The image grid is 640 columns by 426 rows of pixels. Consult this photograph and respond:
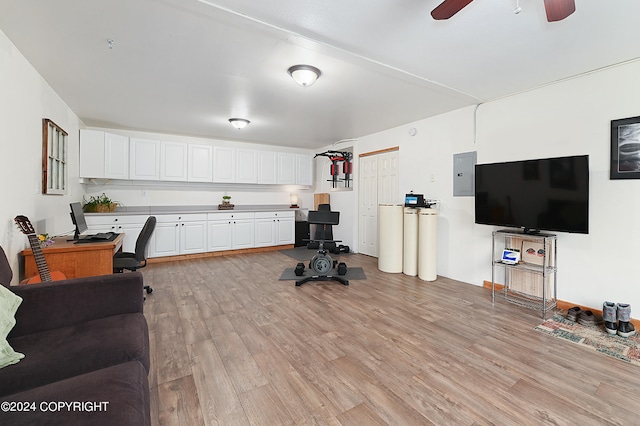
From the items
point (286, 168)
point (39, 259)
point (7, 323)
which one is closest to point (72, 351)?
point (7, 323)

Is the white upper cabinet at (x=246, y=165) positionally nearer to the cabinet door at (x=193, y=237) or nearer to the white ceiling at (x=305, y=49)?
the cabinet door at (x=193, y=237)

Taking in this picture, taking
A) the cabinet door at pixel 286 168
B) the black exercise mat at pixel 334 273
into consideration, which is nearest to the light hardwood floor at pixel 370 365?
the black exercise mat at pixel 334 273

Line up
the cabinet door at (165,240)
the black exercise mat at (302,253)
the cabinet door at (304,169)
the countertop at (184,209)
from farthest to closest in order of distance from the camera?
the cabinet door at (304,169)
the black exercise mat at (302,253)
the countertop at (184,209)
the cabinet door at (165,240)

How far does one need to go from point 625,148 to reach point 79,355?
450cm

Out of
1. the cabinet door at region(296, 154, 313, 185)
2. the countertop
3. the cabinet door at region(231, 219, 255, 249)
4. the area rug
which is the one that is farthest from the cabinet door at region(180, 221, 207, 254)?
the area rug

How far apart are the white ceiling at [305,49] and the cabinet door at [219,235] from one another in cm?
248

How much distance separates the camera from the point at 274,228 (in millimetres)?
6496

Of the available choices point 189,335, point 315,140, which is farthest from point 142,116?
point 189,335

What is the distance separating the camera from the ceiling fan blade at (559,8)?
1.50m

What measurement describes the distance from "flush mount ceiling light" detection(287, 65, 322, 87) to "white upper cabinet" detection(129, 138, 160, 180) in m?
3.79

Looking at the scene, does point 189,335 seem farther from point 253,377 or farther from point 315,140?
point 315,140

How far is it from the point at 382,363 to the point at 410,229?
8.47 ft

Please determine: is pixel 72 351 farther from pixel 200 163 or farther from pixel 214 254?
pixel 200 163

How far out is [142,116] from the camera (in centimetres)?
450
